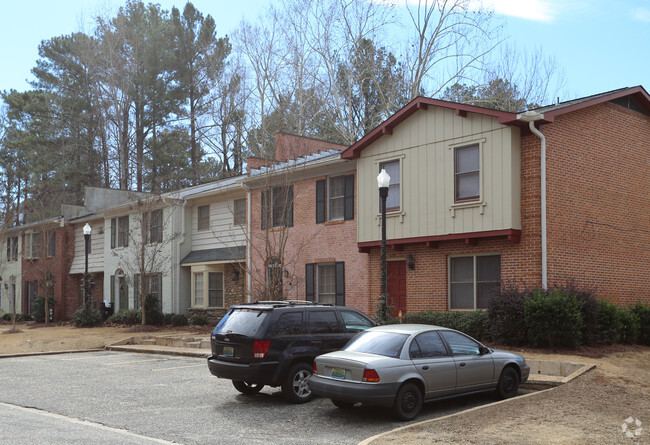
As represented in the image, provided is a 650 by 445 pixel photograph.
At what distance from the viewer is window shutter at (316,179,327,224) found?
23.5 meters

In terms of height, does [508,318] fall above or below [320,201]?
below

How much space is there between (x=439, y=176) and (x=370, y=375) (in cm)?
1046

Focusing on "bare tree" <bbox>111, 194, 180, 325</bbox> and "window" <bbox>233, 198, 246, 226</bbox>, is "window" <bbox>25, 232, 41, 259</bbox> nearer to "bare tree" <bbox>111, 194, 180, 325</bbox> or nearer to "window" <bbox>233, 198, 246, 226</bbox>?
"bare tree" <bbox>111, 194, 180, 325</bbox>

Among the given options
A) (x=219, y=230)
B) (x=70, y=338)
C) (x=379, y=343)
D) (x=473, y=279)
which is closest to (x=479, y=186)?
(x=473, y=279)

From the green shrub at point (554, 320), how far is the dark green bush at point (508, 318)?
0.32 m

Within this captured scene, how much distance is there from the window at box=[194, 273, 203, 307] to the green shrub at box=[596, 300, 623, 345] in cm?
1834

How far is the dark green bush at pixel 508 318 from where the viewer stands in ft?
52.9

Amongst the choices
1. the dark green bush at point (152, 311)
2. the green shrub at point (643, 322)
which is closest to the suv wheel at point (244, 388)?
the green shrub at point (643, 322)

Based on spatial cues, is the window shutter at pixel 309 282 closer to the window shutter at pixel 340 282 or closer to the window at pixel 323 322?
the window shutter at pixel 340 282

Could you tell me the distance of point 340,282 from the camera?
22.5m

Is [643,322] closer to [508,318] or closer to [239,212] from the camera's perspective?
[508,318]

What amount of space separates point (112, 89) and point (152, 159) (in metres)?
5.68

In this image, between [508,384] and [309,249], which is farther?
[309,249]

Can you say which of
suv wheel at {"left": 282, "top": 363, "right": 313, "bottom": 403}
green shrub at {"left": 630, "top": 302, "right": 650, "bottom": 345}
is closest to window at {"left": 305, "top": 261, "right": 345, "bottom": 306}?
green shrub at {"left": 630, "top": 302, "right": 650, "bottom": 345}
